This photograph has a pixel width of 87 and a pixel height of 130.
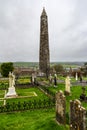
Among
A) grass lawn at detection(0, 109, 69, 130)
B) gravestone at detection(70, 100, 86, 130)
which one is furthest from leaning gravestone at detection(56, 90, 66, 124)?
gravestone at detection(70, 100, 86, 130)

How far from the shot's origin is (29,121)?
1563 cm

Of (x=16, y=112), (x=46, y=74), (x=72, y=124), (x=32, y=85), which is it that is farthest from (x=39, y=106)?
(x=46, y=74)

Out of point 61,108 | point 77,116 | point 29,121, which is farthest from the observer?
point 29,121

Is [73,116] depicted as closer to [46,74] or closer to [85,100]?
[85,100]

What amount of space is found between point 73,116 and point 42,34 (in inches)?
1816

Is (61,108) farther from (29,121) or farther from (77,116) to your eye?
(77,116)

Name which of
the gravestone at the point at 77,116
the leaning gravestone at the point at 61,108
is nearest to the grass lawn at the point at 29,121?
the leaning gravestone at the point at 61,108

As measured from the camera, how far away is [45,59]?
5659 cm

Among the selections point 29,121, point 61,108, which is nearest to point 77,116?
point 61,108

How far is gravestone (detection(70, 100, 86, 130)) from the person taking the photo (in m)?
10.8

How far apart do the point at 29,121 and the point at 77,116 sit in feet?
17.3

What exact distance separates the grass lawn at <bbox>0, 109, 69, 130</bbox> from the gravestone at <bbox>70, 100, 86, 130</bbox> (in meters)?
1.71

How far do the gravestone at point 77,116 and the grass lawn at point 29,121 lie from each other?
5.61 feet

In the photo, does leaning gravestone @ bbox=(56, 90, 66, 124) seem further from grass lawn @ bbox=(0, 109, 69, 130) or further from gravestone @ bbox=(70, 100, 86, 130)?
gravestone @ bbox=(70, 100, 86, 130)
